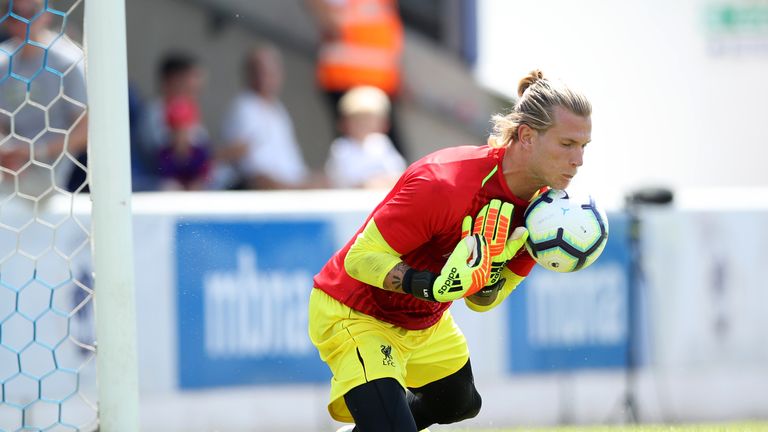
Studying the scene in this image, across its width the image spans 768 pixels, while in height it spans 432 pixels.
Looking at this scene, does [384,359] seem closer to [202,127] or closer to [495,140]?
[495,140]

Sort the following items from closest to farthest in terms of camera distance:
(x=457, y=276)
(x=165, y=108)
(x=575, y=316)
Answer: (x=457, y=276) → (x=575, y=316) → (x=165, y=108)

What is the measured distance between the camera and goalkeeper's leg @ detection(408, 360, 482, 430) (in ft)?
17.4

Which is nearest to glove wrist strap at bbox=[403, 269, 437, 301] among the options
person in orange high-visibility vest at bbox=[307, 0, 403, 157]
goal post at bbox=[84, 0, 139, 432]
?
goal post at bbox=[84, 0, 139, 432]

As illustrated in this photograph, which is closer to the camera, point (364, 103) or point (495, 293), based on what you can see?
point (495, 293)

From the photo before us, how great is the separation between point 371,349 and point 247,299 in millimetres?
2684

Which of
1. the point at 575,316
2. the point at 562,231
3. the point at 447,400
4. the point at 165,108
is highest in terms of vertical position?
the point at 165,108

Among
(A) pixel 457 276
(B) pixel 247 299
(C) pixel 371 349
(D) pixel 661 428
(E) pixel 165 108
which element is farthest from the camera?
(E) pixel 165 108

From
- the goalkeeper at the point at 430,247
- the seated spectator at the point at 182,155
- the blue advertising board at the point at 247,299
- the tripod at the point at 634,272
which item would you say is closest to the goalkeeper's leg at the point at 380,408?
the goalkeeper at the point at 430,247

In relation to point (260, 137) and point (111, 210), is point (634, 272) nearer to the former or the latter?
point (260, 137)

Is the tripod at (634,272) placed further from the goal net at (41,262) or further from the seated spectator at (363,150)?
the goal net at (41,262)

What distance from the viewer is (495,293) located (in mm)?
4984

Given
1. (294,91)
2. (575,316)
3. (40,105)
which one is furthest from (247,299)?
(294,91)

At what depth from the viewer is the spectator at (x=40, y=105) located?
6.90 meters

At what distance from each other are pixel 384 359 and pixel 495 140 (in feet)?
3.26
